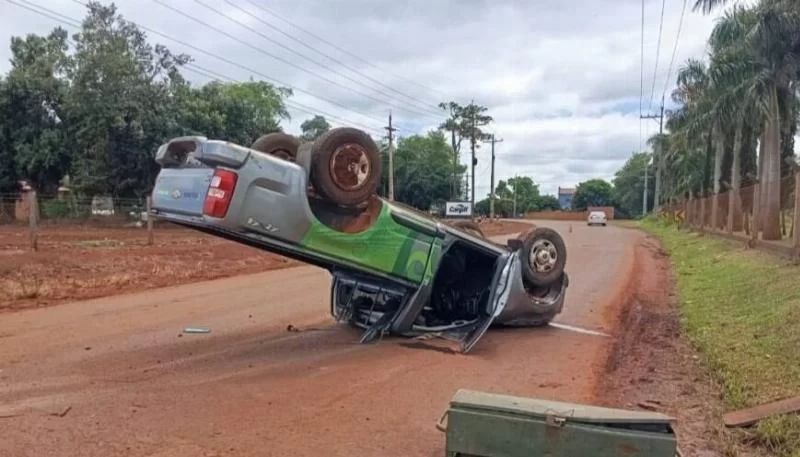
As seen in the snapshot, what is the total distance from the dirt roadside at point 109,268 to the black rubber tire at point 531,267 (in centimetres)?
738

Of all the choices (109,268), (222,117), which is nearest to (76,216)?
(222,117)

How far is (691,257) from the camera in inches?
892

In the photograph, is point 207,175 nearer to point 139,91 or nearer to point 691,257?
point 691,257

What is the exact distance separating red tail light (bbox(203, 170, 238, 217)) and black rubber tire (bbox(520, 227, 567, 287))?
3.87m

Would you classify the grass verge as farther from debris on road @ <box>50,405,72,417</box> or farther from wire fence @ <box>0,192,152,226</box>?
wire fence @ <box>0,192,152,226</box>

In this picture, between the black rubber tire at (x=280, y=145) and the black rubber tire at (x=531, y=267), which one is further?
the black rubber tire at (x=531, y=267)

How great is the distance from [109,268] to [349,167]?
989 centimetres

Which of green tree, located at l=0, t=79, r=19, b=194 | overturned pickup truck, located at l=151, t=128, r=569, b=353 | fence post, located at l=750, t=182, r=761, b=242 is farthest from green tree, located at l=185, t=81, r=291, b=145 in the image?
overturned pickup truck, located at l=151, t=128, r=569, b=353

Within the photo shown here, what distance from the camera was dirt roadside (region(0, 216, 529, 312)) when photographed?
40.2 feet

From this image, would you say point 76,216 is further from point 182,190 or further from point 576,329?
point 182,190

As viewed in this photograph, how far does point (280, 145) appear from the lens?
784 centimetres

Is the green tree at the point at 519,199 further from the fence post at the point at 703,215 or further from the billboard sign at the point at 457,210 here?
the fence post at the point at 703,215

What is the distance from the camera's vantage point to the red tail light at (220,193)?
6391 millimetres

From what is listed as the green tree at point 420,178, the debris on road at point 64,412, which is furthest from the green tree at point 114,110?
the green tree at point 420,178
